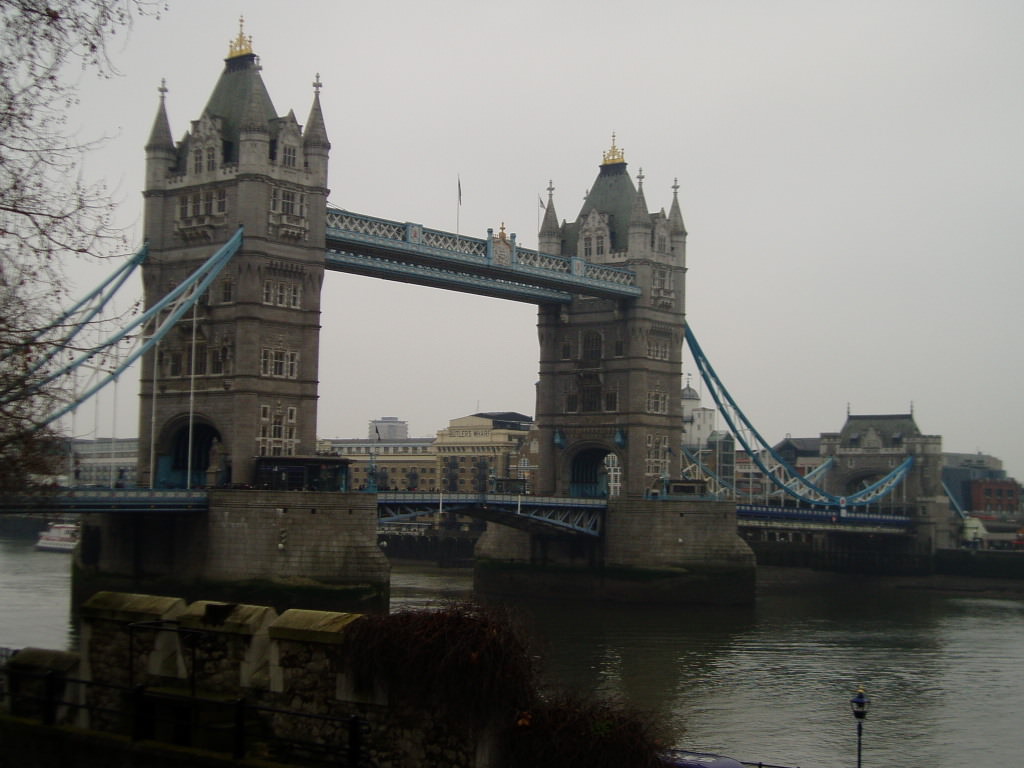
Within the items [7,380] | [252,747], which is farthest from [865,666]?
[7,380]

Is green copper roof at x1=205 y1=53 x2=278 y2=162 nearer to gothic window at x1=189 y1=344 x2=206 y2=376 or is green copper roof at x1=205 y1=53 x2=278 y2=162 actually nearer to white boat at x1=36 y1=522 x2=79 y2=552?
gothic window at x1=189 y1=344 x2=206 y2=376

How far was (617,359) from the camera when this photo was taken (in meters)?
83.6

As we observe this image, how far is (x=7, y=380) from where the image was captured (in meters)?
16.8

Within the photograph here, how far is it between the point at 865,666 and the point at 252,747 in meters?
38.0

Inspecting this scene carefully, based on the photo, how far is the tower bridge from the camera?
2288 inches

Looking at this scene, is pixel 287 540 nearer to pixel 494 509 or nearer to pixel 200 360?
pixel 200 360

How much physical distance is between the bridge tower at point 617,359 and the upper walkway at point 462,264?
194 centimetres

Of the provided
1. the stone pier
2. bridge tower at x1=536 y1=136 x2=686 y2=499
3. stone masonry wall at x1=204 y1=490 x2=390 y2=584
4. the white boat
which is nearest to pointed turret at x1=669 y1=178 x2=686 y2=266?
bridge tower at x1=536 y1=136 x2=686 y2=499

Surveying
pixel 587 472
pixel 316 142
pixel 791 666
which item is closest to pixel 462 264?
pixel 316 142

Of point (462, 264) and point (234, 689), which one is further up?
point (462, 264)

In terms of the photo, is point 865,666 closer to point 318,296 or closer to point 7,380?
point 318,296

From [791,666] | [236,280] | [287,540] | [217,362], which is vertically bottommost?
[791,666]

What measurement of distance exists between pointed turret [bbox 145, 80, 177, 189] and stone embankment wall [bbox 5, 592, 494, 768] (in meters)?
47.6

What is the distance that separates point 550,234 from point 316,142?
2618 cm
